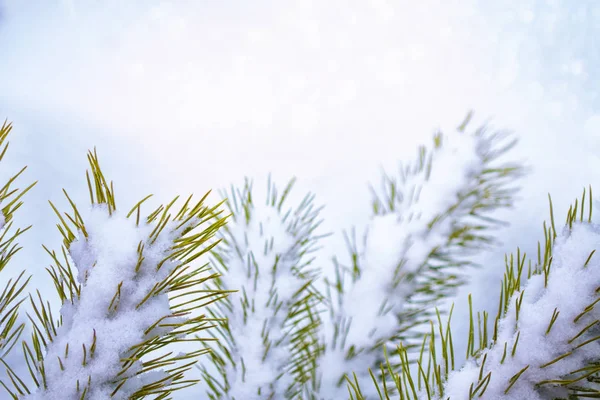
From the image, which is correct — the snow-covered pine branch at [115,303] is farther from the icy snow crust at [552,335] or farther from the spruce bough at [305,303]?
the icy snow crust at [552,335]

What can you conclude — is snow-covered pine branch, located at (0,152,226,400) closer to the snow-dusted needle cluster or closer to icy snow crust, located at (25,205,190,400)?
icy snow crust, located at (25,205,190,400)

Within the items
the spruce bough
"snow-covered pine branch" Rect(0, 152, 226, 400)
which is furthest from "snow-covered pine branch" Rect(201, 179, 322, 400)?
"snow-covered pine branch" Rect(0, 152, 226, 400)

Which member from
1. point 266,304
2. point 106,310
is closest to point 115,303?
point 106,310

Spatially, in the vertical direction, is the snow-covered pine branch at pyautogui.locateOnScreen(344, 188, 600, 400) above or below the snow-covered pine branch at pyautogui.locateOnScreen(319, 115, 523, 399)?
below

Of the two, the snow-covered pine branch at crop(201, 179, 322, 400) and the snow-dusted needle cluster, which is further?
the snow-covered pine branch at crop(201, 179, 322, 400)

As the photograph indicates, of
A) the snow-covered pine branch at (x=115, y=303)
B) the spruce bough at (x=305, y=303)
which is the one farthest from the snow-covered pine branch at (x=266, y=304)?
the snow-covered pine branch at (x=115, y=303)
